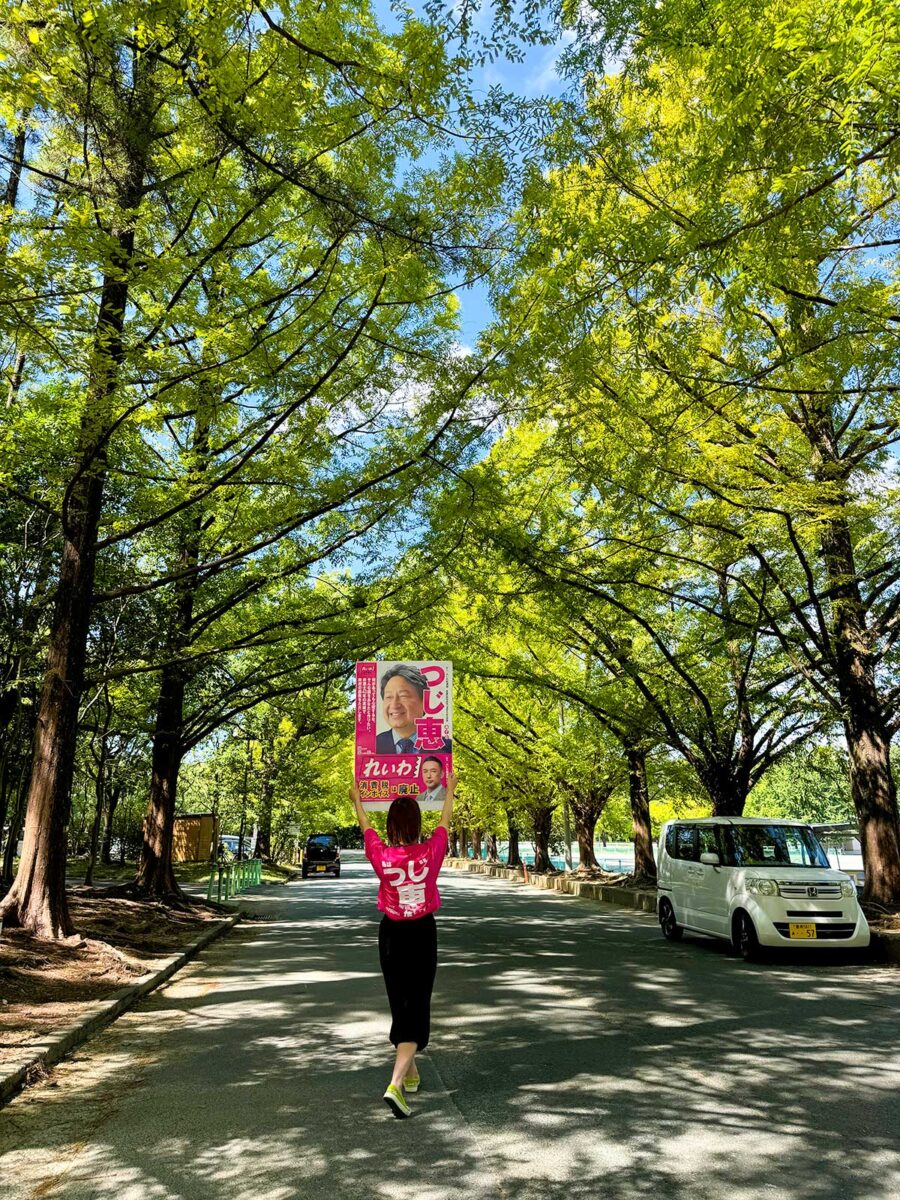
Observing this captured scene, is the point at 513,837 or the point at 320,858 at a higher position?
the point at 513,837

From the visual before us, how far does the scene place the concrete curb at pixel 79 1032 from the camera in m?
5.17

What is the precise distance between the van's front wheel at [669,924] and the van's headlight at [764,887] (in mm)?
2865

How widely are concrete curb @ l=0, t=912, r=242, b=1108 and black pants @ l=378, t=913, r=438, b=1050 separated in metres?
2.49

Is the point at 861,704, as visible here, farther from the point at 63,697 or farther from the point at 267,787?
the point at 267,787

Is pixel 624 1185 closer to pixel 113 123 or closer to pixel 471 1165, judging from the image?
pixel 471 1165

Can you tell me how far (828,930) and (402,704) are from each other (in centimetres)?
636

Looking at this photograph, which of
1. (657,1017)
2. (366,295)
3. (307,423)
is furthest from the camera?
(307,423)

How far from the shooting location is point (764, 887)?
34.7 feet

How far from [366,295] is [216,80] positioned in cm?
346

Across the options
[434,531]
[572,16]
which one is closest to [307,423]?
[434,531]

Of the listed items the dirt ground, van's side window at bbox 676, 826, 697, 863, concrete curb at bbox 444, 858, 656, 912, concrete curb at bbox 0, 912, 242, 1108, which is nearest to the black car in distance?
concrete curb at bbox 444, 858, 656, 912

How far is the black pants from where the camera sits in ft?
14.9

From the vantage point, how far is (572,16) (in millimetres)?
5906

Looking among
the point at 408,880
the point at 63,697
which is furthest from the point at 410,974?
the point at 63,697
